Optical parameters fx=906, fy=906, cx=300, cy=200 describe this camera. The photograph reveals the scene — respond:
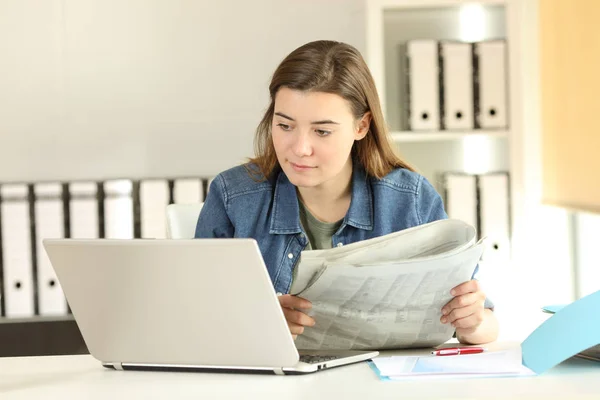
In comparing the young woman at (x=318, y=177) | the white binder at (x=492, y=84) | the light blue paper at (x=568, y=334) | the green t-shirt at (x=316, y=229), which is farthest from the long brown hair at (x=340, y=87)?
Answer: the white binder at (x=492, y=84)

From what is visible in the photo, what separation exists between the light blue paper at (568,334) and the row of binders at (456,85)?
5.70 feet

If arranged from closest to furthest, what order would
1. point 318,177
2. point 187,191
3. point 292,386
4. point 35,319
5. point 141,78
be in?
point 292,386 → point 318,177 → point 35,319 → point 187,191 → point 141,78

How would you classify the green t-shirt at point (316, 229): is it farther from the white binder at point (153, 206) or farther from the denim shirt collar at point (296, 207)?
the white binder at point (153, 206)

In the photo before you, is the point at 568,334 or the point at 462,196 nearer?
the point at 568,334

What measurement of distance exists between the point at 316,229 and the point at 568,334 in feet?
2.47

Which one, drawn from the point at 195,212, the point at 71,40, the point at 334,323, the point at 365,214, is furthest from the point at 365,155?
the point at 71,40

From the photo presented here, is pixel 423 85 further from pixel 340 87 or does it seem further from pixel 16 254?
pixel 16 254

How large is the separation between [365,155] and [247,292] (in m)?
0.79

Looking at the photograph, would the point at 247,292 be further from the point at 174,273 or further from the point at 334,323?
the point at 334,323

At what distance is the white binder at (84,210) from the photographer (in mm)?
2824

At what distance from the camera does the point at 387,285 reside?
4.20 feet

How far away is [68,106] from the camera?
3.04m

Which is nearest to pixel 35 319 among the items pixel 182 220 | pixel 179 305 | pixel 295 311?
pixel 182 220

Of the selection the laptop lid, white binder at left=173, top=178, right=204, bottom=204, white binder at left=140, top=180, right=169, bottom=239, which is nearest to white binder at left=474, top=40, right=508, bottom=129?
white binder at left=173, top=178, right=204, bottom=204
